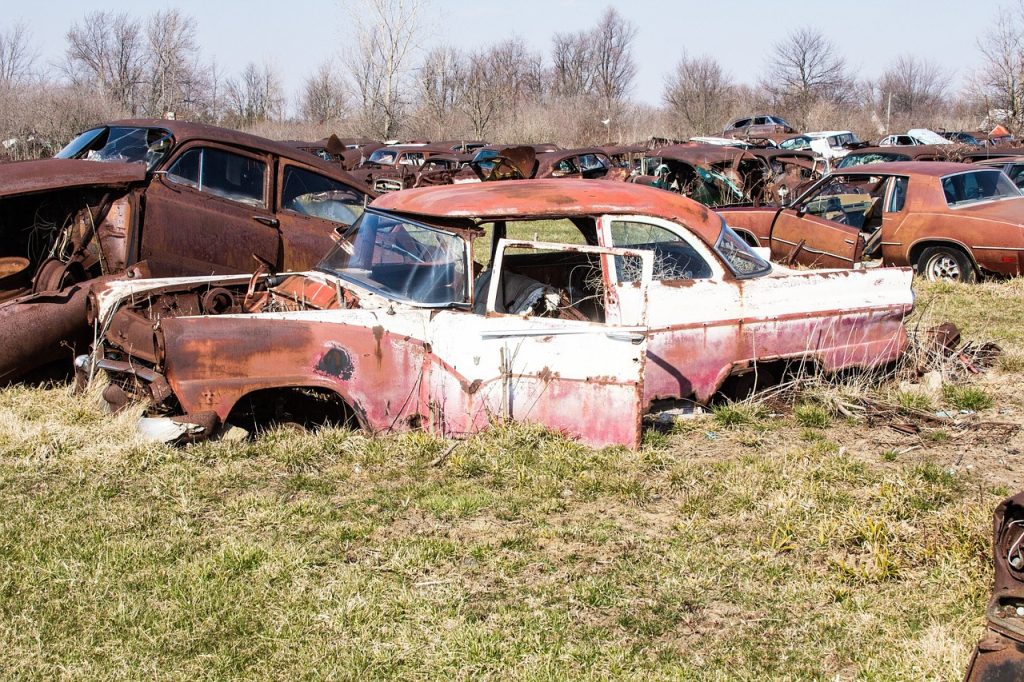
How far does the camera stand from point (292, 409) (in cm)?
585

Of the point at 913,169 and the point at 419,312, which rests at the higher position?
the point at 913,169

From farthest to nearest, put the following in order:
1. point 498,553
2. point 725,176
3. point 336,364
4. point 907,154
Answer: point 907,154 < point 725,176 < point 336,364 < point 498,553

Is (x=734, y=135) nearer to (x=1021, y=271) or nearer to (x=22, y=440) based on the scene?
(x=1021, y=271)

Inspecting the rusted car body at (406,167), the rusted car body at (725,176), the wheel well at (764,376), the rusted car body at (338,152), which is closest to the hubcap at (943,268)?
the rusted car body at (725,176)

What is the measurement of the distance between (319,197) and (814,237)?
5.46m

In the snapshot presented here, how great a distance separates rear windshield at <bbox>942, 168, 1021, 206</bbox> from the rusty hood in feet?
27.9

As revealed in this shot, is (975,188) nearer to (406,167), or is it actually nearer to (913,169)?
(913,169)

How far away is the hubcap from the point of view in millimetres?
10586

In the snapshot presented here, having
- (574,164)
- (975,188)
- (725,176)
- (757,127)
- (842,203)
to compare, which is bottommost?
(842,203)

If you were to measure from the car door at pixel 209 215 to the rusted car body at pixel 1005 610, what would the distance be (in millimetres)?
5802

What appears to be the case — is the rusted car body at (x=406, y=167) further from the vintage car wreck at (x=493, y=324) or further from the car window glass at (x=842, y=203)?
the vintage car wreck at (x=493, y=324)

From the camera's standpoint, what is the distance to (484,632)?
3.49 m

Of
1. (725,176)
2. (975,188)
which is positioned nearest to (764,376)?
(975,188)

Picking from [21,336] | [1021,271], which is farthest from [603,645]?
[1021,271]
